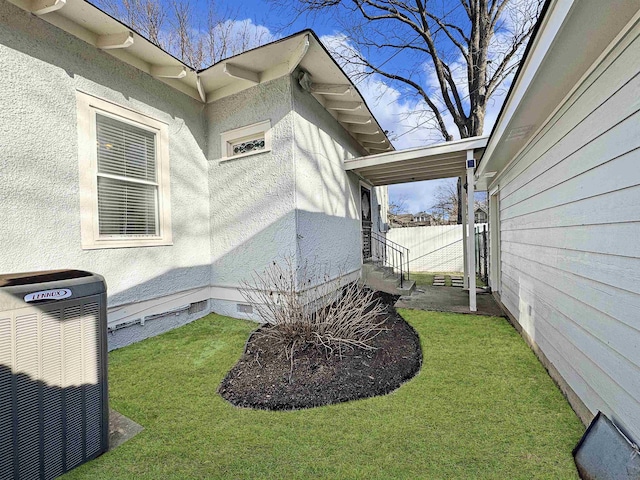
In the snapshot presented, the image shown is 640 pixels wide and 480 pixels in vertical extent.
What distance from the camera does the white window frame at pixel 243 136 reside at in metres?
5.36

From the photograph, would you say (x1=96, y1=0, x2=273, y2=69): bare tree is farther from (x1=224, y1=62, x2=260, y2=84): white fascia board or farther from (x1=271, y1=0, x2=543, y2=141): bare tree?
(x1=224, y1=62, x2=260, y2=84): white fascia board

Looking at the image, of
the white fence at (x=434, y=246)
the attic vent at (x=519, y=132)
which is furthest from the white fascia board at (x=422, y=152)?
the white fence at (x=434, y=246)

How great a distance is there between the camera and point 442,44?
12836 mm

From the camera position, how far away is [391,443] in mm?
2314

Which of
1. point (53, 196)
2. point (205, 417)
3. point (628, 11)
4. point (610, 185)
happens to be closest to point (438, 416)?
point (205, 417)

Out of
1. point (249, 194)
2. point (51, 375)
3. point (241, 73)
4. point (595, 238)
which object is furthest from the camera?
point (249, 194)

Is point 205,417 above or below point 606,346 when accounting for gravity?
below

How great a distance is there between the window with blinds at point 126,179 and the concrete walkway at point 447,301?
5290mm

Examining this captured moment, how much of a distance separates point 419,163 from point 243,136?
427 centimetres

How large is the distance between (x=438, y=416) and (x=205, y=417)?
2164 mm

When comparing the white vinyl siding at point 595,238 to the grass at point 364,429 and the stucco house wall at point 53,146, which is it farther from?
the stucco house wall at point 53,146

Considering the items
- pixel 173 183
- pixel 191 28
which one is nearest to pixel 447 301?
pixel 173 183

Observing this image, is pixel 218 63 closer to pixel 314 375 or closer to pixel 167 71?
pixel 167 71

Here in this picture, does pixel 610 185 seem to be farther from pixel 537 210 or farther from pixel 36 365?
pixel 36 365
